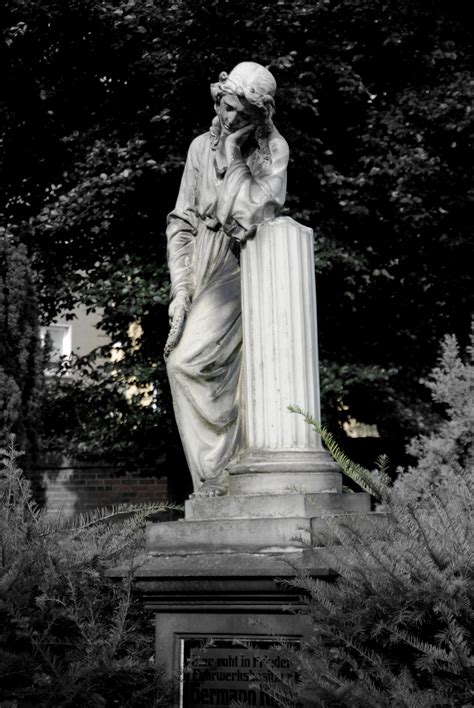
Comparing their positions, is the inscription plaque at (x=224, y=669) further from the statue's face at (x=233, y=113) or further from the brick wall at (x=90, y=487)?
the brick wall at (x=90, y=487)

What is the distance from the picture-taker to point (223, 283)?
5.59 meters

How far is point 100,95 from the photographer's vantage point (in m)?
14.3

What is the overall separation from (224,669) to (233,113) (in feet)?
9.19

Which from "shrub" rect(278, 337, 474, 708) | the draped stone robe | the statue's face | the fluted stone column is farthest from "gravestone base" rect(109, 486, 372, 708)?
the statue's face

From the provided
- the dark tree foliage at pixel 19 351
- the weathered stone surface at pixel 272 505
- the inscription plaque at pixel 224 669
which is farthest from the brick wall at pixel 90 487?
the inscription plaque at pixel 224 669

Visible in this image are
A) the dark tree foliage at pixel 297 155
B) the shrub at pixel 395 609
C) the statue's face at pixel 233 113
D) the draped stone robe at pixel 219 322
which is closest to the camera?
the shrub at pixel 395 609

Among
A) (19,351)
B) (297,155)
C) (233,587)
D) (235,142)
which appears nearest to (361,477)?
(233,587)

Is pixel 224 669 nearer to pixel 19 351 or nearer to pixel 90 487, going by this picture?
pixel 19 351

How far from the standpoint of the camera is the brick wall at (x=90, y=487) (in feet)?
52.9

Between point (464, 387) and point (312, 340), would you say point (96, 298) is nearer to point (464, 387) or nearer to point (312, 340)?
point (464, 387)

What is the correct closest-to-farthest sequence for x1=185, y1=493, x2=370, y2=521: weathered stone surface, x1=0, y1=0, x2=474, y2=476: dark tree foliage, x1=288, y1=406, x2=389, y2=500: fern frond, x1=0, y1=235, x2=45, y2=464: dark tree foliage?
1. x1=288, y1=406, x2=389, y2=500: fern frond
2. x1=185, y1=493, x2=370, y2=521: weathered stone surface
3. x1=0, y1=235, x2=45, y2=464: dark tree foliage
4. x1=0, y1=0, x2=474, y2=476: dark tree foliage

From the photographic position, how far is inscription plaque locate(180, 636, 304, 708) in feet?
14.5

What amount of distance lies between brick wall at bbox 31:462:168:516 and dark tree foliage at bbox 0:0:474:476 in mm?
2646

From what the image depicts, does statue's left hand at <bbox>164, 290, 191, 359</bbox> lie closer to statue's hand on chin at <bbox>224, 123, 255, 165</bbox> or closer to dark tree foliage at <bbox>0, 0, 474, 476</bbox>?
statue's hand on chin at <bbox>224, 123, 255, 165</bbox>
